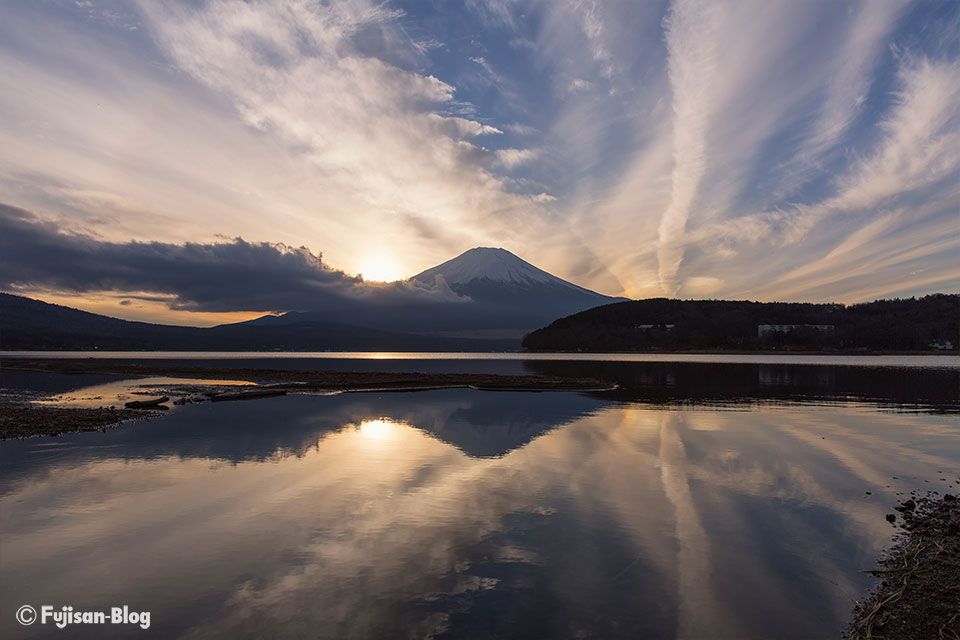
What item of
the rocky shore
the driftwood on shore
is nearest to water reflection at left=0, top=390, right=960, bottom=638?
the rocky shore

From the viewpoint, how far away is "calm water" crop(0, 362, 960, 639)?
8.27m

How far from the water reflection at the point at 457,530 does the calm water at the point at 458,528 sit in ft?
0.20

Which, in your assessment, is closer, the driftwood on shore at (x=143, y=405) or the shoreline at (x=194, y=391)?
the shoreline at (x=194, y=391)

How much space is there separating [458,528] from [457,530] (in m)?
0.14

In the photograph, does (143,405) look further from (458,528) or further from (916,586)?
(916,586)

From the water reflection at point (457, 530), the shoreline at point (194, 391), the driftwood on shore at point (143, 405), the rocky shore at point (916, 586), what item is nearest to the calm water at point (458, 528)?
the water reflection at point (457, 530)

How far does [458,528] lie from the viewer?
1214 cm

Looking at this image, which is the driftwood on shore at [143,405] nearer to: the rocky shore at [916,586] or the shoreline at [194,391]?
the shoreline at [194,391]

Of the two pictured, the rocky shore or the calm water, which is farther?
the calm water

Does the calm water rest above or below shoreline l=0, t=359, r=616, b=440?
below

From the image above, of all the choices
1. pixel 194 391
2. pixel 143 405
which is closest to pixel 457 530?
pixel 143 405

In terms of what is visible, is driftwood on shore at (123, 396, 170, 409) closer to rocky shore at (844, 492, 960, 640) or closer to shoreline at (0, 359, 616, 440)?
shoreline at (0, 359, 616, 440)

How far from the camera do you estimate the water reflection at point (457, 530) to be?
8273 millimetres

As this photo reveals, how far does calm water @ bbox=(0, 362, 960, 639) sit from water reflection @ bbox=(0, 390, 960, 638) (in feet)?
0.20
